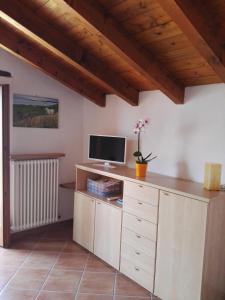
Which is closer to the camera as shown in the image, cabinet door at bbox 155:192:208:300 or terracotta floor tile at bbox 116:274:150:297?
cabinet door at bbox 155:192:208:300

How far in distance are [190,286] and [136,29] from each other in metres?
2.00

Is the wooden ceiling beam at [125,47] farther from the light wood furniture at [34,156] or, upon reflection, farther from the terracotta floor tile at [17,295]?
the terracotta floor tile at [17,295]

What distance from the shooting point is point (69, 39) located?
94.7 inches

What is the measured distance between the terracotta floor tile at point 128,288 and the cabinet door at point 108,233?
0.54 feet

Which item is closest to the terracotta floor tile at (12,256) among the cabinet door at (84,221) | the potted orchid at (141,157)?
the cabinet door at (84,221)

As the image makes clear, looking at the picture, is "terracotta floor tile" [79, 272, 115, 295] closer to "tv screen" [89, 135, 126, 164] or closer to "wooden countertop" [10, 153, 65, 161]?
"tv screen" [89, 135, 126, 164]

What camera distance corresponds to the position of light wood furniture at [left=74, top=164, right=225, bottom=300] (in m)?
1.93

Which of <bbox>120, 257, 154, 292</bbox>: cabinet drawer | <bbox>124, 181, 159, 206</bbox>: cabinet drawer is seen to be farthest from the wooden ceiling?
<bbox>120, 257, 154, 292</bbox>: cabinet drawer

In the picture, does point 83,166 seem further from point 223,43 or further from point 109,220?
point 223,43

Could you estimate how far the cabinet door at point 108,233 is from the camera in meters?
2.64

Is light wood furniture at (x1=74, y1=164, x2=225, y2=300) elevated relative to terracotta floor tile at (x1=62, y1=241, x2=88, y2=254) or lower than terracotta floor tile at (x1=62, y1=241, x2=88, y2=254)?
elevated

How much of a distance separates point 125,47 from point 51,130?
1861 mm

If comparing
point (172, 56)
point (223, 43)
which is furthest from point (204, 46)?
point (172, 56)

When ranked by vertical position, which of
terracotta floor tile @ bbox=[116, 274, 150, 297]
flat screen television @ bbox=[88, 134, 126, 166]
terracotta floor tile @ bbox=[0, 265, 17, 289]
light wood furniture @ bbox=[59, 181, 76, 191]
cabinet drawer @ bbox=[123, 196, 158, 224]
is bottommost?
terracotta floor tile @ bbox=[116, 274, 150, 297]
